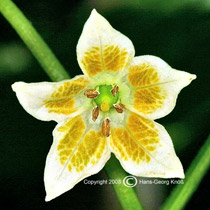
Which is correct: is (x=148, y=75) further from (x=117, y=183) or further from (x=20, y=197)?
(x=20, y=197)

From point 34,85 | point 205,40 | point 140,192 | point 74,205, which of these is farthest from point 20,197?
point 205,40

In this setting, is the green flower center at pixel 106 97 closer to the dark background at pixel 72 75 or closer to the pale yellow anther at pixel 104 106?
the pale yellow anther at pixel 104 106

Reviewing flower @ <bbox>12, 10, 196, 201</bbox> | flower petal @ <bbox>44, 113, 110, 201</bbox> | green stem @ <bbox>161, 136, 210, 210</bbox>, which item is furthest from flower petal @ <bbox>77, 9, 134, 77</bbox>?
green stem @ <bbox>161, 136, 210, 210</bbox>

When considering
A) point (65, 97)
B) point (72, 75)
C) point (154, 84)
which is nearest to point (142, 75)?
point (154, 84)

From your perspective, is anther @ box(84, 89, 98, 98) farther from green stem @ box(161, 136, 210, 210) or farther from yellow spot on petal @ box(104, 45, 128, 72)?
green stem @ box(161, 136, 210, 210)

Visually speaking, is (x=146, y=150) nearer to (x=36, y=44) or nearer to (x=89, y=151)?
(x=89, y=151)

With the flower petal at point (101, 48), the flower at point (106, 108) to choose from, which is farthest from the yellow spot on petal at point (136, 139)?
the flower petal at point (101, 48)

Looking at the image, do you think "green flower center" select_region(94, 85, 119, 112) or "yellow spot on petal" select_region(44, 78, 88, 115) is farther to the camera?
"green flower center" select_region(94, 85, 119, 112)
